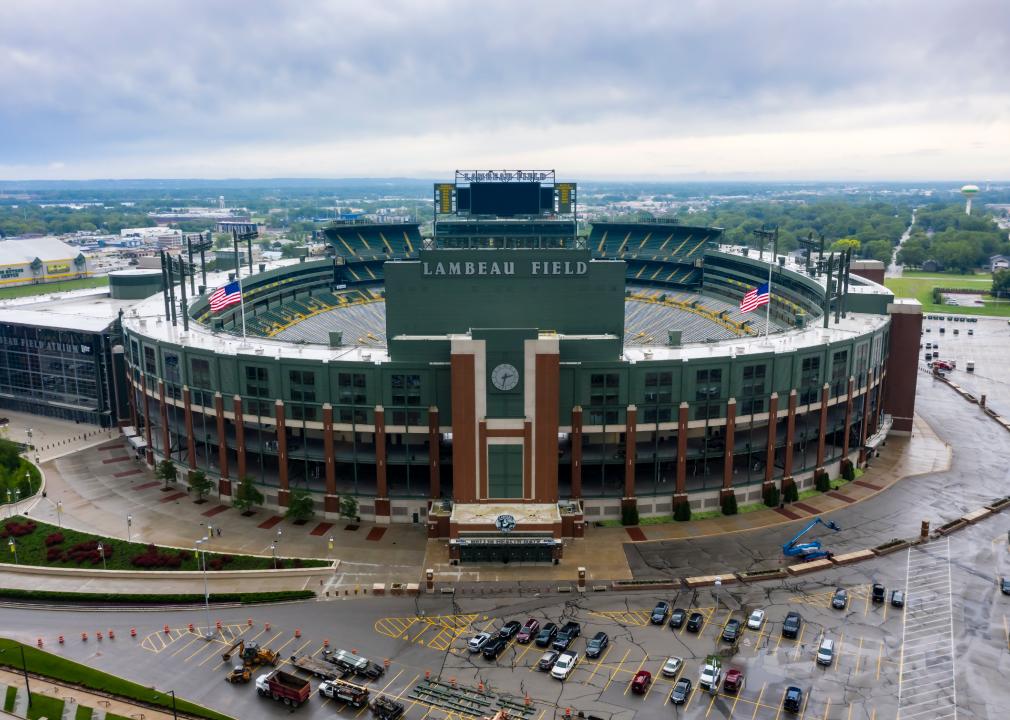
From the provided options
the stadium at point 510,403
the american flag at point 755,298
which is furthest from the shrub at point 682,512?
the american flag at point 755,298

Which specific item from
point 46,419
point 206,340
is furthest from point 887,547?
point 46,419

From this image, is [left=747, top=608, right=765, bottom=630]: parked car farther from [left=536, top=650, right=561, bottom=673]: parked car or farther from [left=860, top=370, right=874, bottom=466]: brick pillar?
[left=860, top=370, right=874, bottom=466]: brick pillar

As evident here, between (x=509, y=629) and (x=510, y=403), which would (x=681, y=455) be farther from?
(x=509, y=629)

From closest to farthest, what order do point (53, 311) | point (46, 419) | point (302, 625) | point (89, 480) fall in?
point (302, 625) → point (89, 480) → point (46, 419) → point (53, 311)

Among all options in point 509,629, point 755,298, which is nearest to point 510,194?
point 755,298

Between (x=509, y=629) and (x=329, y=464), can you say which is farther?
(x=329, y=464)

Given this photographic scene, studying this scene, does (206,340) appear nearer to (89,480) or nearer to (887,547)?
(89,480)

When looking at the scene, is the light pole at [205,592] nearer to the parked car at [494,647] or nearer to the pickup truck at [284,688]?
the pickup truck at [284,688]
